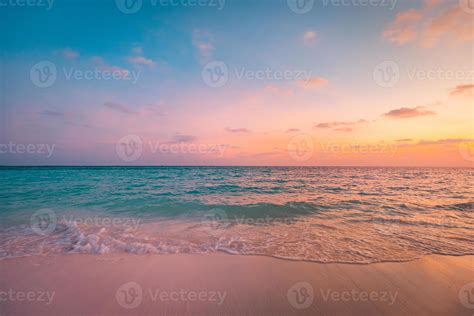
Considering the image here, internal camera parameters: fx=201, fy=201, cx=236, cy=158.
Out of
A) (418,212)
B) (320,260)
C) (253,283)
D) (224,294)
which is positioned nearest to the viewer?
(224,294)

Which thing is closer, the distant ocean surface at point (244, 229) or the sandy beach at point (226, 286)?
the sandy beach at point (226, 286)

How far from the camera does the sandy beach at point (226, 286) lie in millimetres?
3492

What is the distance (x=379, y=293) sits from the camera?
392 centimetres

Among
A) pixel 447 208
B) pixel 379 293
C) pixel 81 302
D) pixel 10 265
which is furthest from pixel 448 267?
pixel 10 265

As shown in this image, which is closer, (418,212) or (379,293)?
(379,293)

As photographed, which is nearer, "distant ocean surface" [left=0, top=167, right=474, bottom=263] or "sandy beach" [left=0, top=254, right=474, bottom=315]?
"sandy beach" [left=0, top=254, right=474, bottom=315]

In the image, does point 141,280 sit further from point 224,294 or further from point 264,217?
point 264,217

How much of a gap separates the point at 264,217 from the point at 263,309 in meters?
6.25

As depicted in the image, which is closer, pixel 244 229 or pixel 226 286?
pixel 226 286

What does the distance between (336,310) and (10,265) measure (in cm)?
732

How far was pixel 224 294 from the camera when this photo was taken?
3857 mm

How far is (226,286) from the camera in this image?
13.4 ft

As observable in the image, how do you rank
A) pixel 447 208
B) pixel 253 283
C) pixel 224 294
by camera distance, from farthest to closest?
pixel 447 208, pixel 253 283, pixel 224 294

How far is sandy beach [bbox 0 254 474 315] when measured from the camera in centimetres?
349
